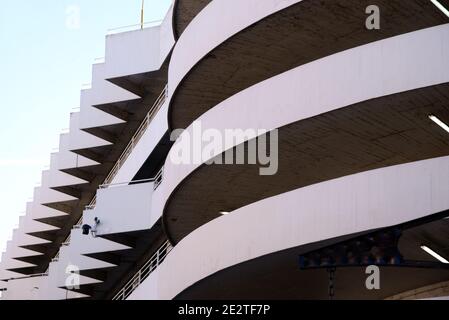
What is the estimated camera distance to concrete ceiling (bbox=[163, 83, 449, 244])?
59.7ft

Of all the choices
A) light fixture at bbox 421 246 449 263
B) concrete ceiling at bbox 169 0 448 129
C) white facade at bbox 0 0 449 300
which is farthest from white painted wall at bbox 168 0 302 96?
light fixture at bbox 421 246 449 263

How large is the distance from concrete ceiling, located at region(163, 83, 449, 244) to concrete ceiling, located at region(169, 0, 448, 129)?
2493mm

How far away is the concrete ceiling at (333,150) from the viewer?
1820cm

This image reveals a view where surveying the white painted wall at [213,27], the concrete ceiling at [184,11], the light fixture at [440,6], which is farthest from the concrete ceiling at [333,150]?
the concrete ceiling at [184,11]

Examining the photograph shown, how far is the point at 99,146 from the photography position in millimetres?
38500

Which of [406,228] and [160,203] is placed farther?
[160,203]

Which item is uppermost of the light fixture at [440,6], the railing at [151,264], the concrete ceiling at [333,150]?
the light fixture at [440,6]

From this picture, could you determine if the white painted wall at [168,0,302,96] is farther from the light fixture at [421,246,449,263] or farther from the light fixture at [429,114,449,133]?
the light fixture at [421,246,449,263]

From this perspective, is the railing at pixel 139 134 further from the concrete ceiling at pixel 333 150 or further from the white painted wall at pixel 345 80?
the white painted wall at pixel 345 80

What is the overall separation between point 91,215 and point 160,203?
4.72 meters

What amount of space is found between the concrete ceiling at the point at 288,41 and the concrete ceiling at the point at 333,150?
249 cm

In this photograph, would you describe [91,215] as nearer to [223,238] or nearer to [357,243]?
[223,238]
